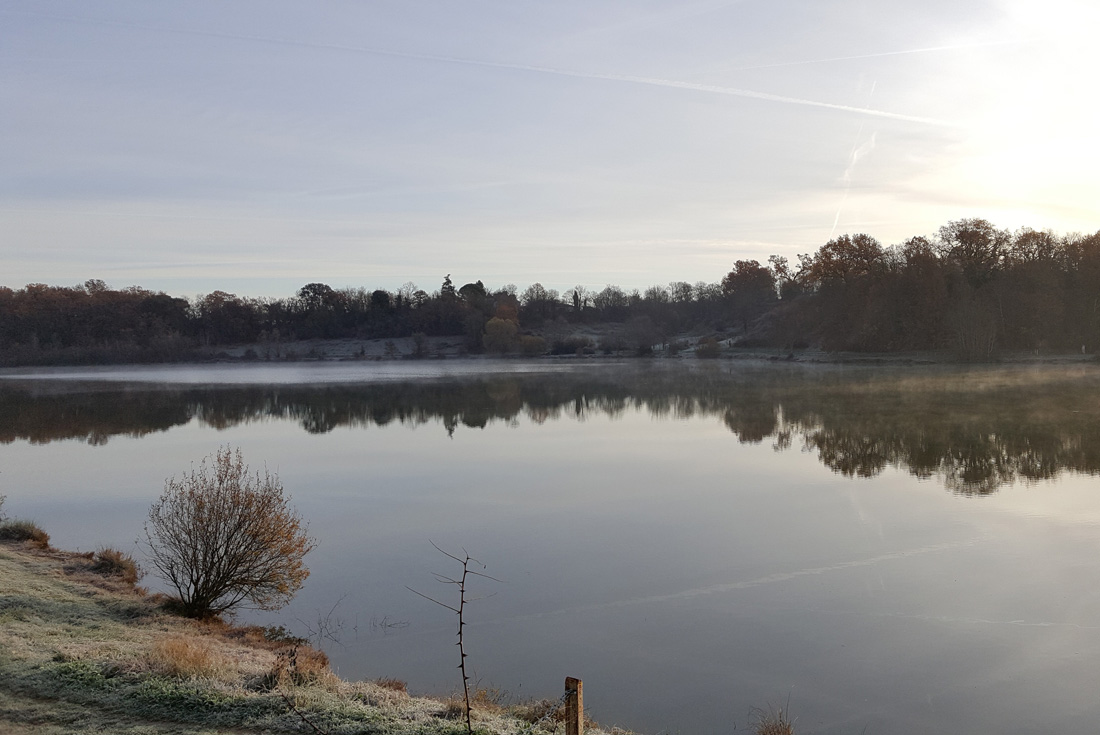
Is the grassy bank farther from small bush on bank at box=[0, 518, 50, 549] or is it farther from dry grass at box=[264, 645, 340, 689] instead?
small bush on bank at box=[0, 518, 50, 549]

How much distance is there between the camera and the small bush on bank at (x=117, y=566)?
10328 millimetres

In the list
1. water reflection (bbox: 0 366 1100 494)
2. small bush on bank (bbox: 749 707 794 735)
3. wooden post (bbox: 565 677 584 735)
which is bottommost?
small bush on bank (bbox: 749 707 794 735)

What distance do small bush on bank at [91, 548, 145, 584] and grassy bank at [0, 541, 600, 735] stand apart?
91.1 inches

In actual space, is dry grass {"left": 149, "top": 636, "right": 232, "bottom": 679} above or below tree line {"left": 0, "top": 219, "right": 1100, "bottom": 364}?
below

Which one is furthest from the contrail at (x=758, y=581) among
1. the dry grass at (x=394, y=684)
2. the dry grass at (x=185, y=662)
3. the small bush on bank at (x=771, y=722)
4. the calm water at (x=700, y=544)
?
the dry grass at (x=185, y=662)

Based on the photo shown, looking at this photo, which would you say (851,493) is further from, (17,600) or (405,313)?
(405,313)

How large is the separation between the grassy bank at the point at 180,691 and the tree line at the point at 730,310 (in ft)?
196

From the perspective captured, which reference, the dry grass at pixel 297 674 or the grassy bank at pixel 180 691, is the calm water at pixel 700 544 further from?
the grassy bank at pixel 180 691

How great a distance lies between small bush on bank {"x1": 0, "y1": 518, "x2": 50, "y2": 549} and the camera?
12.0 m

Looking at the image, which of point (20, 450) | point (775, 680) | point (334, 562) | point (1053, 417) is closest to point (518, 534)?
point (334, 562)

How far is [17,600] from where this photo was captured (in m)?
8.11

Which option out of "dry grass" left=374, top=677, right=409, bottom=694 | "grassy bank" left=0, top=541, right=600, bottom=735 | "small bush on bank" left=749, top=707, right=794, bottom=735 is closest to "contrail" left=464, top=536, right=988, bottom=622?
"dry grass" left=374, top=677, right=409, bottom=694

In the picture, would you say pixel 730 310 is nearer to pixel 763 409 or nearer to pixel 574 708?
pixel 763 409

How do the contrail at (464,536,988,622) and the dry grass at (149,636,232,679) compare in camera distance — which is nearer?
the dry grass at (149,636,232,679)
